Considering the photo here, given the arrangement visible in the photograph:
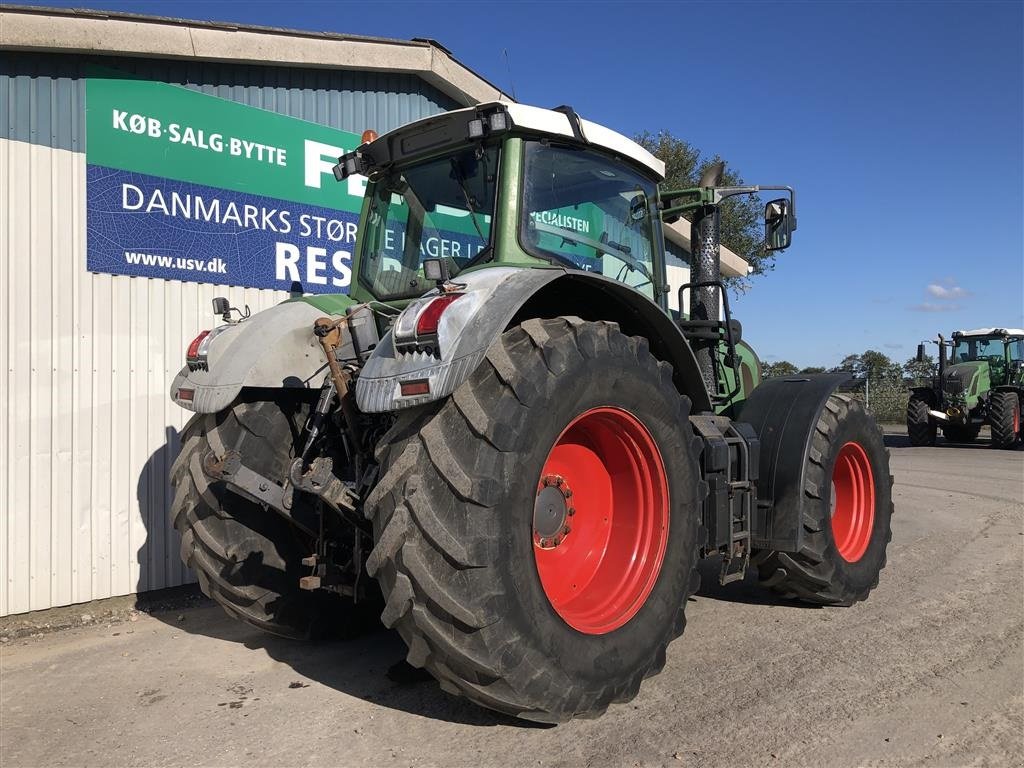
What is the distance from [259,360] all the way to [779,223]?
3199 mm

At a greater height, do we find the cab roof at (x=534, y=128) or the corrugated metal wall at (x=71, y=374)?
the cab roof at (x=534, y=128)

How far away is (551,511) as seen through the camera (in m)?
3.40

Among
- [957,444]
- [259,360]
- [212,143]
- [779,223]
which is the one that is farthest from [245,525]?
[957,444]

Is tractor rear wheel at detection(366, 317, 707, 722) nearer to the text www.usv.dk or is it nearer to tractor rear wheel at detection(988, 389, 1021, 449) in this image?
the text www.usv.dk

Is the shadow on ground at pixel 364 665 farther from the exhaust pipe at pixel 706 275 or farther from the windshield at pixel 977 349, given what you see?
the windshield at pixel 977 349

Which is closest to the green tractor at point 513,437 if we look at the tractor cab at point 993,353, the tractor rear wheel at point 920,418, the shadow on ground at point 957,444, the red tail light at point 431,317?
the red tail light at point 431,317

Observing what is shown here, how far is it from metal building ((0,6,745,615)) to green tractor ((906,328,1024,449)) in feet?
54.0

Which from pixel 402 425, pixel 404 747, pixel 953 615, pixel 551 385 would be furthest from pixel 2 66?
pixel 953 615

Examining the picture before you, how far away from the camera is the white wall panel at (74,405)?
4.85 metres

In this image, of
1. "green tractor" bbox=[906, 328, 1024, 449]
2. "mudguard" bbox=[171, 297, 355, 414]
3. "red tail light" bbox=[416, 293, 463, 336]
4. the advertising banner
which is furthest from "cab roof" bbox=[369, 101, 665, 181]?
"green tractor" bbox=[906, 328, 1024, 449]

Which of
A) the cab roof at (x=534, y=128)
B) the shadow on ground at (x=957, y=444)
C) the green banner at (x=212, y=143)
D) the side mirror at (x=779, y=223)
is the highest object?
the green banner at (x=212, y=143)

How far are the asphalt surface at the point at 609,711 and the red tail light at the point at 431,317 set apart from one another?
5.20 feet

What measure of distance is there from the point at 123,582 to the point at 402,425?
3.57 meters

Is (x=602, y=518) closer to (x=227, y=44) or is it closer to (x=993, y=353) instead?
(x=227, y=44)
